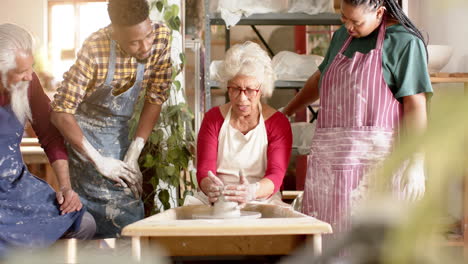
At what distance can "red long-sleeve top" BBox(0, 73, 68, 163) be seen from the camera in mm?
2549

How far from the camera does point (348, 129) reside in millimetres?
2336

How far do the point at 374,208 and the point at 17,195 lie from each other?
250 cm

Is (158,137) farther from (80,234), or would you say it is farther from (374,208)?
(374,208)

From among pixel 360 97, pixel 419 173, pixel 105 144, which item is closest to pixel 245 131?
pixel 360 97

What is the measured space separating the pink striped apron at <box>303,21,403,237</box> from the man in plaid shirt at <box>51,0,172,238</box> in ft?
2.70

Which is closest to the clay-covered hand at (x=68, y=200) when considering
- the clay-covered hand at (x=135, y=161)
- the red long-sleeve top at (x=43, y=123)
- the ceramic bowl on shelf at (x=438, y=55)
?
the red long-sleeve top at (x=43, y=123)

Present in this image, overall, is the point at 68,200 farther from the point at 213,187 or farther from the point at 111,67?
the point at 213,187

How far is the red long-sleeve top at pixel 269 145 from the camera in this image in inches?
96.0

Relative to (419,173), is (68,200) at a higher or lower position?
lower

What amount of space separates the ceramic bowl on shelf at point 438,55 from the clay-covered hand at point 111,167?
1491 millimetres

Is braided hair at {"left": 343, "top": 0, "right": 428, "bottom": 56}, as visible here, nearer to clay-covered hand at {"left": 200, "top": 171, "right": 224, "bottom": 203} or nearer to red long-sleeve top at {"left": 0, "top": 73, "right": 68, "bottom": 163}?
clay-covered hand at {"left": 200, "top": 171, "right": 224, "bottom": 203}

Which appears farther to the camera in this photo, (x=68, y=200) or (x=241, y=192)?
(x=68, y=200)

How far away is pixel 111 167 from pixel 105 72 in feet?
1.34

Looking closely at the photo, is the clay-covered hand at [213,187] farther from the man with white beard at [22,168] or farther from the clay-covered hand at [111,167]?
the clay-covered hand at [111,167]
